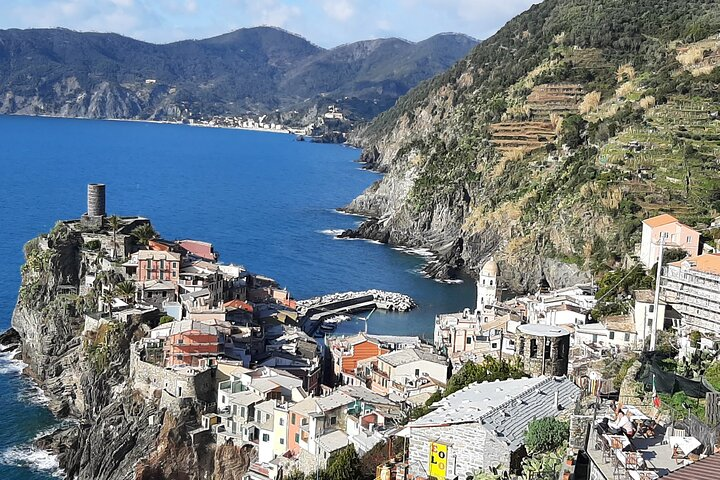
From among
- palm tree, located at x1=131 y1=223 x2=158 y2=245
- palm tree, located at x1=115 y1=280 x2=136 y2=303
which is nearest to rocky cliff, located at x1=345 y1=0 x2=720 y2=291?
palm tree, located at x1=131 y1=223 x2=158 y2=245

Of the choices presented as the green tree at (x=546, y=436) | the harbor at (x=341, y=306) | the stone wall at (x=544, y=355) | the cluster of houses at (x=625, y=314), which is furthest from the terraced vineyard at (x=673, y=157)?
the green tree at (x=546, y=436)

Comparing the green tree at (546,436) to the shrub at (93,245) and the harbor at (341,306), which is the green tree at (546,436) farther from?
the shrub at (93,245)

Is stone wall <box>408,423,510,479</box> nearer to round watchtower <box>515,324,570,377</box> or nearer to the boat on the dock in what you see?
round watchtower <box>515,324,570,377</box>

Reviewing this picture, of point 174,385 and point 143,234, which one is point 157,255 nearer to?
point 143,234

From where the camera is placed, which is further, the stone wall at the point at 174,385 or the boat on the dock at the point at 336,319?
the boat on the dock at the point at 336,319

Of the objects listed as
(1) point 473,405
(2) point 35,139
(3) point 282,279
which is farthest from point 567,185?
(2) point 35,139
